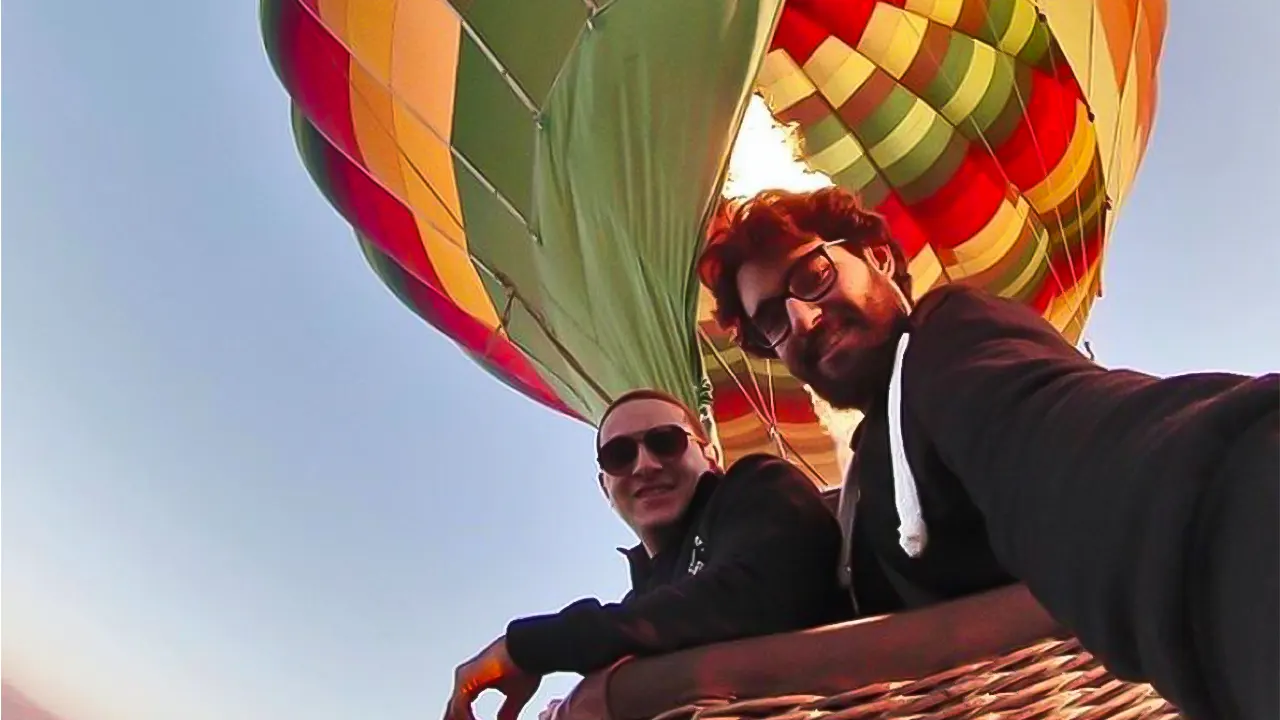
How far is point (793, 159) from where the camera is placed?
2.04 meters

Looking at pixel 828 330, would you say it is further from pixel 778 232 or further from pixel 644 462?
pixel 644 462

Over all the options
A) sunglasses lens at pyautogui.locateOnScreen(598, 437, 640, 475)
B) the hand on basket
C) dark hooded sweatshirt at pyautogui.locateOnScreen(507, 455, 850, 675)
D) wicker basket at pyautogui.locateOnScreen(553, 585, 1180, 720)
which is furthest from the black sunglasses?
wicker basket at pyautogui.locateOnScreen(553, 585, 1180, 720)

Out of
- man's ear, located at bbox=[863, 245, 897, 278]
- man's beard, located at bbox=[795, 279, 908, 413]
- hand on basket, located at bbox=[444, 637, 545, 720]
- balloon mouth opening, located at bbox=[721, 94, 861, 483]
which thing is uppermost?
balloon mouth opening, located at bbox=[721, 94, 861, 483]

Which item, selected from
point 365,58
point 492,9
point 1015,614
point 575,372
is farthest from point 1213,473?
point 365,58

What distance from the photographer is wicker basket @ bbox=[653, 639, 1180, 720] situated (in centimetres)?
75

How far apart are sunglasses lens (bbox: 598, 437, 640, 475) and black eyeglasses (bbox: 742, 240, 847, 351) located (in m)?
0.30

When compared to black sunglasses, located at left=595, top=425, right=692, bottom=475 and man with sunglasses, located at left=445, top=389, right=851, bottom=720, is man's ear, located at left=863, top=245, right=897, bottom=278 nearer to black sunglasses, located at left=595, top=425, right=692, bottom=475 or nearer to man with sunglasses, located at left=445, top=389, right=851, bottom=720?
man with sunglasses, located at left=445, top=389, right=851, bottom=720

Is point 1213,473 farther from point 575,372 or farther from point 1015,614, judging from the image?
point 575,372

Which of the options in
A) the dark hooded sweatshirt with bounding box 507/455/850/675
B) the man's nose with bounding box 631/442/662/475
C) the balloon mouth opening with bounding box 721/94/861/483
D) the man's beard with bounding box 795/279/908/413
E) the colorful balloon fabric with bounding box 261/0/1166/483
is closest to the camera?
the dark hooded sweatshirt with bounding box 507/455/850/675

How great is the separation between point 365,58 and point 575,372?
85 centimetres

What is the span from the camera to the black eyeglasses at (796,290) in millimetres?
1008

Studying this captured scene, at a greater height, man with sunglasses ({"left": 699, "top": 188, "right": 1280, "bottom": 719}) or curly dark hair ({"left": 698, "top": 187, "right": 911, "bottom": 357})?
curly dark hair ({"left": 698, "top": 187, "right": 911, "bottom": 357})

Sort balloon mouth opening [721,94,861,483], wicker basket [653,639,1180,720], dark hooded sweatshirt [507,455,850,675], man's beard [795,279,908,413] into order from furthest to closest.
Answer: balloon mouth opening [721,94,861,483] < man's beard [795,279,908,413] < dark hooded sweatshirt [507,455,850,675] < wicker basket [653,639,1180,720]

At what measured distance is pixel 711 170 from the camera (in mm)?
1725
